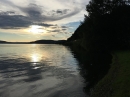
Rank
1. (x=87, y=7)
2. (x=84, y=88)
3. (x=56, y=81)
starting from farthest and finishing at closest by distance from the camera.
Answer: (x=87, y=7) → (x=56, y=81) → (x=84, y=88)

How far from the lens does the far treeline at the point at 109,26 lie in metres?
66.1

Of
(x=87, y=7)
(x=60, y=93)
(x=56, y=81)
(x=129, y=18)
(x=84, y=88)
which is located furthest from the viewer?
(x=87, y=7)

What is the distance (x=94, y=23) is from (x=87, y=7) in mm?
8860

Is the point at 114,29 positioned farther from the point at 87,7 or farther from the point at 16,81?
the point at 16,81

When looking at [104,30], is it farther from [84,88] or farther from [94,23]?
[84,88]

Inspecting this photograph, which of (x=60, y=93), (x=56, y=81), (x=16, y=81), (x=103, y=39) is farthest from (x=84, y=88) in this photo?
(x=103, y=39)

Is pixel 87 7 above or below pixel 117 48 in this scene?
above

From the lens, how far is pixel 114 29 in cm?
6731

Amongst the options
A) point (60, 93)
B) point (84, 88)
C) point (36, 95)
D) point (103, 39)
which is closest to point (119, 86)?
point (84, 88)

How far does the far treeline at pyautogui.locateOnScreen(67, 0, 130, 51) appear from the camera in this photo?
66.1 meters

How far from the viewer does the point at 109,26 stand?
66938 millimetres

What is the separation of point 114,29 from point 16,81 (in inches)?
1914

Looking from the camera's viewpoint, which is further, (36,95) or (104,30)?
(104,30)

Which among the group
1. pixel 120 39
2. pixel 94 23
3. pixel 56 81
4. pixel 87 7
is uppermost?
pixel 87 7
